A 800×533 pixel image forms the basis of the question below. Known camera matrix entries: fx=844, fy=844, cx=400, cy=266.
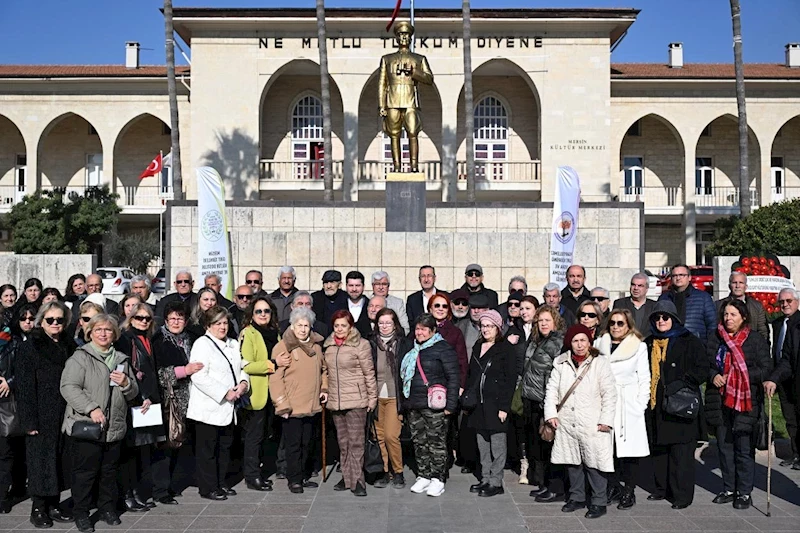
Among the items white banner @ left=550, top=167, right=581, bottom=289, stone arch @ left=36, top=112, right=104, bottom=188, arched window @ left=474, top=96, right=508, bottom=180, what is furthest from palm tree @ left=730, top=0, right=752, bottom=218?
stone arch @ left=36, top=112, right=104, bottom=188

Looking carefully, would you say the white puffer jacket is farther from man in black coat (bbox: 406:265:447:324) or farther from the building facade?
the building facade

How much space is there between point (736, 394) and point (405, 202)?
8.71 meters

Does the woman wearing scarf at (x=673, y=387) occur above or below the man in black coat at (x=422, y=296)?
below

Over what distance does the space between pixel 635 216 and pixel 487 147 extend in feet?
64.7

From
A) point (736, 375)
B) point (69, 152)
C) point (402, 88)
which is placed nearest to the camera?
point (736, 375)

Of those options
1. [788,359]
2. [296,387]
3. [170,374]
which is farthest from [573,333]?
[170,374]

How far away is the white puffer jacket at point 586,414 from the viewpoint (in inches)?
272

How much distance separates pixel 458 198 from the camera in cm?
3344

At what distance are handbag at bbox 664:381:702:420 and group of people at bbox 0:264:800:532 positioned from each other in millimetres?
12

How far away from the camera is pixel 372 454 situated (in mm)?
7941

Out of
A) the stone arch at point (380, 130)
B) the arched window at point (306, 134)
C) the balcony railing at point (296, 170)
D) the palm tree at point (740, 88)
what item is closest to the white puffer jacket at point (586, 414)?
the palm tree at point (740, 88)

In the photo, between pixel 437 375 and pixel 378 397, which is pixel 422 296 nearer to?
pixel 378 397

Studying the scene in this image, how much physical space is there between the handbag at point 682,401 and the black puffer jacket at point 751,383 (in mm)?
288

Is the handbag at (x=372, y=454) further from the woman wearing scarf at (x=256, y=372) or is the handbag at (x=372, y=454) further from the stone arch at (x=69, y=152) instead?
the stone arch at (x=69, y=152)
